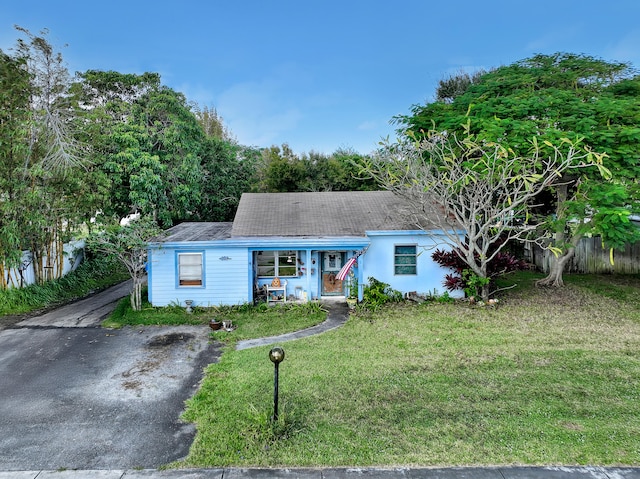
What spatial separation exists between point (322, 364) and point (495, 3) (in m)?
16.0

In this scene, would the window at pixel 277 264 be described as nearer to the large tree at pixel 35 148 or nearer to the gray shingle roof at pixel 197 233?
the gray shingle roof at pixel 197 233

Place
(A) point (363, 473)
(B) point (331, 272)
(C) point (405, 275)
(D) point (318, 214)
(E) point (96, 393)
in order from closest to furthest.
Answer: (A) point (363, 473) → (E) point (96, 393) → (C) point (405, 275) → (B) point (331, 272) → (D) point (318, 214)

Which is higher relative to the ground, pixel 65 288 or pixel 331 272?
pixel 331 272

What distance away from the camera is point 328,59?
19.4 meters

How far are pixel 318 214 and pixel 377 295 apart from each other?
4.10 metres

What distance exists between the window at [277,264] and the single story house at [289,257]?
4 centimetres

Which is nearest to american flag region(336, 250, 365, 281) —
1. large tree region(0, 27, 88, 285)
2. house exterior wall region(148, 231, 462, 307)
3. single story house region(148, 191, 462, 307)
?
single story house region(148, 191, 462, 307)

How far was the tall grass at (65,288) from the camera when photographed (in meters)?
11.7

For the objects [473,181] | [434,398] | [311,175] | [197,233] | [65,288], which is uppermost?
[311,175]

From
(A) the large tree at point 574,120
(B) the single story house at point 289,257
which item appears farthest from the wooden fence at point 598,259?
(B) the single story house at point 289,257

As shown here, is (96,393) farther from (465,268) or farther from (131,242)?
(465,268)

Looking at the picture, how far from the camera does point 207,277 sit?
11867 mm

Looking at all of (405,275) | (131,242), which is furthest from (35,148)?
(405,275)

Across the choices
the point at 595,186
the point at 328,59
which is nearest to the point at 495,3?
the point at 328,59
